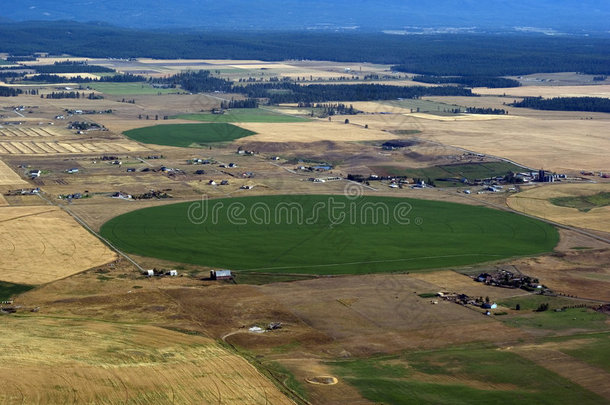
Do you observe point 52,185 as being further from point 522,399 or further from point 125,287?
point 522,399

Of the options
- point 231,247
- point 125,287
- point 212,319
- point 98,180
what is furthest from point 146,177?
point 212,319

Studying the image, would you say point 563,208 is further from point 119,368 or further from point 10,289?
point 119,368

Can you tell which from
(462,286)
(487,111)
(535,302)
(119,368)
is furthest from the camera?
(487,111)

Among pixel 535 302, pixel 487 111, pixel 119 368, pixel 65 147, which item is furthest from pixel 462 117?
pixel 119 368

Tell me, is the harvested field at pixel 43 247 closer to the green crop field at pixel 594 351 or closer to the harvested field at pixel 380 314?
the harvested field at pixel 380 314

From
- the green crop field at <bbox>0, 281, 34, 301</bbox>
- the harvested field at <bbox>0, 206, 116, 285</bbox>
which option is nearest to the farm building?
the harvested field at <bbox>0, 206, 116, 285</bbox>

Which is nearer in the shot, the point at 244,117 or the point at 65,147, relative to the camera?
the point at 65,147

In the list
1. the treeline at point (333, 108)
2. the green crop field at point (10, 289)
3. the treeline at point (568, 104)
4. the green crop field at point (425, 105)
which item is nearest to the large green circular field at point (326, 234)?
the green crop field at point (10, 289)
